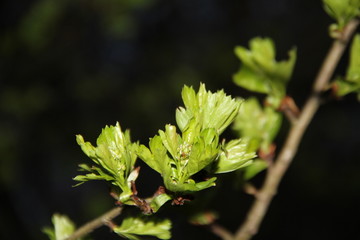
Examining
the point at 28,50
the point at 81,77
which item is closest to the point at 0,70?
the point at 28,50

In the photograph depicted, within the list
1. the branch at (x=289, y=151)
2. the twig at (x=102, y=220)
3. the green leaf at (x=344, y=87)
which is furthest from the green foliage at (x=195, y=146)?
the green leaf at (x=344, y=87)

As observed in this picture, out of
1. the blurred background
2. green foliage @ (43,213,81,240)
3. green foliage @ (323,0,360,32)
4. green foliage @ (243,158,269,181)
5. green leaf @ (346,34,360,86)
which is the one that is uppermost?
the blurred background

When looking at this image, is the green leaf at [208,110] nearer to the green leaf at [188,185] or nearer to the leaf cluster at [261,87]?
the green leaf at [188,185]

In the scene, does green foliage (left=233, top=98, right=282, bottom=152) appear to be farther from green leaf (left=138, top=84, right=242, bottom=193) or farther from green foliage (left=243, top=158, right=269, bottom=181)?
green leaf (left=138, top=84, right=242, bottom=193)

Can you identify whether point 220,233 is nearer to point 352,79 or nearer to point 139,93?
point 352,79

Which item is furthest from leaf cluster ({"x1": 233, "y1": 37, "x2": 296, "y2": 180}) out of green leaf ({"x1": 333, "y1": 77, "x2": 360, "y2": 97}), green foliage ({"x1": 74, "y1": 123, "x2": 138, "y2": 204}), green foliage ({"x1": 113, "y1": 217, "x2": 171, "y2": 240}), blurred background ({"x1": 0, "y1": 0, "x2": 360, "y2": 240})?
blurred background ({"x1": 0, "y1": 0, "x2": 360, "y2": 240})

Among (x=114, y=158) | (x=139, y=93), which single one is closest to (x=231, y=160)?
(x=114, y=158)
